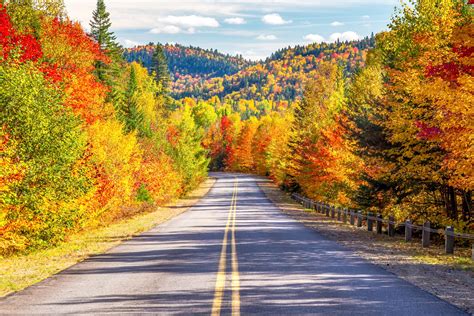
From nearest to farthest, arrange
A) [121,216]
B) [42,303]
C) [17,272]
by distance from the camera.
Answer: [42,303]
[17,272]
[121,216]

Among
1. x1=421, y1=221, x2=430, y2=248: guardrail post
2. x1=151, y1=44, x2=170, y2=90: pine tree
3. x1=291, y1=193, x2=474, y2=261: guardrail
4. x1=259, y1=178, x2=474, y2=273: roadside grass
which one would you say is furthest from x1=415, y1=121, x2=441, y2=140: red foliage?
x1=151, y1=44, x2=170, y2=90: pine tree

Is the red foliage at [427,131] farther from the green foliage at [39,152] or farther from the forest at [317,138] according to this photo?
the green foliage at [39,152]

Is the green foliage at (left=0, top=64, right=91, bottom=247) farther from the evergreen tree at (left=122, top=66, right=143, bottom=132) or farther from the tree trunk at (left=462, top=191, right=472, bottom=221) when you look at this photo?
the evergreen tree at (left=122, top=66, right=143, bottom=132)

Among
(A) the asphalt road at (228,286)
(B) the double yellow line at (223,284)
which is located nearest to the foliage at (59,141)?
(A) the asphalt road at (228,286)

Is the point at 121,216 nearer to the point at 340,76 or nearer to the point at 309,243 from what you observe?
the point at 309,243

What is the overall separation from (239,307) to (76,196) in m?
14.0

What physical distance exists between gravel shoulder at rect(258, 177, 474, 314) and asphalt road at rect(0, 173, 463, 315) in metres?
0.50

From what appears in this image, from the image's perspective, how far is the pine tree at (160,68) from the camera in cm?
9479

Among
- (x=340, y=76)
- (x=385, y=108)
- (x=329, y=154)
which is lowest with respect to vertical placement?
(x=329, y=154)

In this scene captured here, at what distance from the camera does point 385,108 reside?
2345 cm

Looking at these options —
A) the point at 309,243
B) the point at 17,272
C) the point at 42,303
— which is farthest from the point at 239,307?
the point at 309,243

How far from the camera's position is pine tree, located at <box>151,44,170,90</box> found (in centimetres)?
9479

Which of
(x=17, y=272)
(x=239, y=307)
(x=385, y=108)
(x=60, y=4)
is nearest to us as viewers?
(x=239, y=307)

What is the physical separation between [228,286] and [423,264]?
6.62 meters
